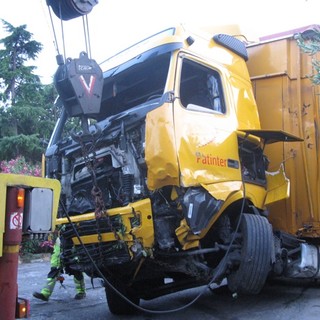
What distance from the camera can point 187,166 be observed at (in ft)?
13.6

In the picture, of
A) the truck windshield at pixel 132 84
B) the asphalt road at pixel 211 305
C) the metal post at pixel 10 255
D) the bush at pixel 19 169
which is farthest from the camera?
the bush at pixel 19 169

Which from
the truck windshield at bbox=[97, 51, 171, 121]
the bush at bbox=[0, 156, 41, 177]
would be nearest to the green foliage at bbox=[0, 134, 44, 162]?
the bush at bbox=[0, 156, 41, 177]

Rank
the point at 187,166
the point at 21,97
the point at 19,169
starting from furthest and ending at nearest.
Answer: the point at 21,97 → the point at 19,169 → the point at 187,166

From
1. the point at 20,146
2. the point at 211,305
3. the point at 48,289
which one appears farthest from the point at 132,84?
the point at 20,146

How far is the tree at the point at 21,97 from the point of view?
661 inches

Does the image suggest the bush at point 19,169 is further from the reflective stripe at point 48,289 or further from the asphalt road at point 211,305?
the reflective stripe at point 48,289

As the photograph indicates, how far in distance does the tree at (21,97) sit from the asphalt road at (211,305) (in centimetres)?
1044

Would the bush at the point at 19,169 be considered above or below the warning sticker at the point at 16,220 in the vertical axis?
above

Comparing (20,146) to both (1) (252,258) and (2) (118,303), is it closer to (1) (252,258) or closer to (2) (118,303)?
(2) (118,303)

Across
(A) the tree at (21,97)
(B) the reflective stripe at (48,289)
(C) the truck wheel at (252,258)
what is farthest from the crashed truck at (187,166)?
(A) the tree at (21,97)

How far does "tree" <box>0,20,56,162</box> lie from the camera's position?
16.8 meters

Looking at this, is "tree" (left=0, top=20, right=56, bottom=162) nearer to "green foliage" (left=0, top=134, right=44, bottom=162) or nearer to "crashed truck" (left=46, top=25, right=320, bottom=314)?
"green foliage" (left=0, top=134, right=44, bottom=162)

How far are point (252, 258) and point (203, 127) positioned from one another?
1386 mm

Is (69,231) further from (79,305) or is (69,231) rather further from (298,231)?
(298,231)
